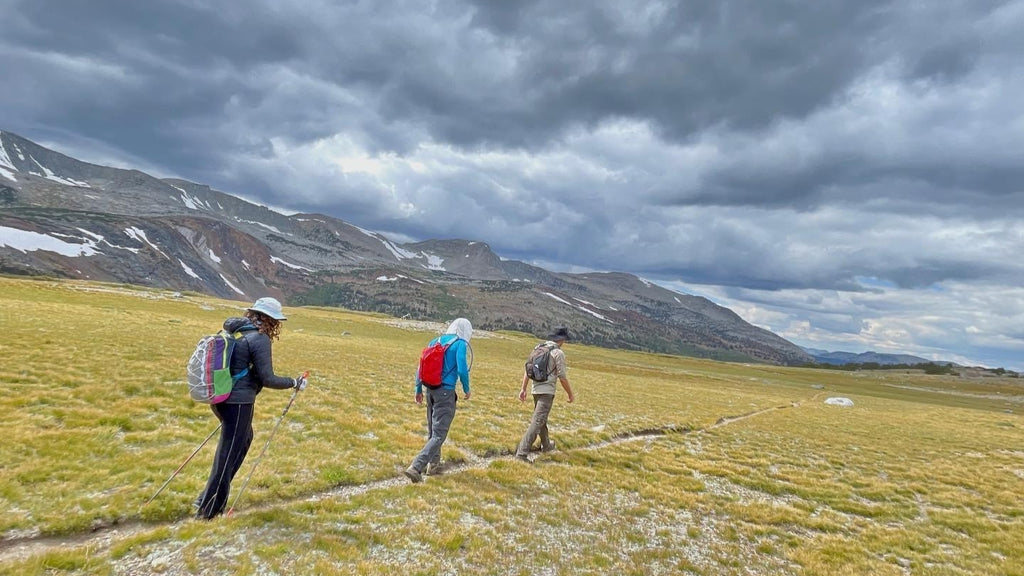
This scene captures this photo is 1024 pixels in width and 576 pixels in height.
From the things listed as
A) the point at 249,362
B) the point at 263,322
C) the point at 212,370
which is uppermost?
the point at 263,322

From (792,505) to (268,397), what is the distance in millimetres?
21338

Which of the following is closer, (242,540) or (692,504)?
(242,540)

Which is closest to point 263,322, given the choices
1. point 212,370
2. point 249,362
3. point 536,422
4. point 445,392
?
point 249,362

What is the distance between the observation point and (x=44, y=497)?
9.10 m

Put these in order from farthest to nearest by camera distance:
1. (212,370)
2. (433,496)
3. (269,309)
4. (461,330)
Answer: (461,330) → (433,496) → (269,309) → (212,370)

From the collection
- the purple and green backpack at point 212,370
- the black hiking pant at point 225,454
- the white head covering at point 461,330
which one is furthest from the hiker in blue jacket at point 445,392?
the purple and green backpack at point 212,370

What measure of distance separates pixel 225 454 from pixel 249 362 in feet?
6.18

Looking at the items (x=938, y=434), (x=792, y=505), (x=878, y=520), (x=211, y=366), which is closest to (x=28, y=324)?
(x=211, y=366)

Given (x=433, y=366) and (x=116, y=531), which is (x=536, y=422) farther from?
(x=116, y=531)

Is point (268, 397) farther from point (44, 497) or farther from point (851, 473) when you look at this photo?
point (851, 473)

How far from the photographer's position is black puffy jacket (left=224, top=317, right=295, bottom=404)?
881 centimetres

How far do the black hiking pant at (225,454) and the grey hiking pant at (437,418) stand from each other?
4.46 meters

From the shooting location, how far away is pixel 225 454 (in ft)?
29.4

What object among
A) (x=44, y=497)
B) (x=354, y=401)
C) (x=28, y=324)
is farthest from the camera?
(x=28, y=324)
